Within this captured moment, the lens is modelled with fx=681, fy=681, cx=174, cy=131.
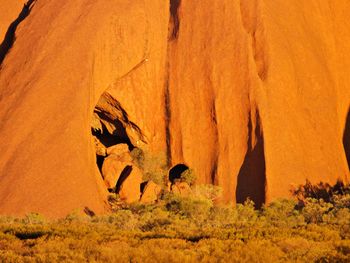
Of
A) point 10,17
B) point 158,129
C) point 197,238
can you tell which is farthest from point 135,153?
point 197,238

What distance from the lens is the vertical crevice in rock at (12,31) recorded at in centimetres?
2508

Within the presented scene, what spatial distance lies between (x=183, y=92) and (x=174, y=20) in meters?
3.18

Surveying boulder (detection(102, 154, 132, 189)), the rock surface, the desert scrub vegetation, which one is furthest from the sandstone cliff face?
the desert scrub vegetation

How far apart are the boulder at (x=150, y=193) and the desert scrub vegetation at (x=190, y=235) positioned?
1010mm

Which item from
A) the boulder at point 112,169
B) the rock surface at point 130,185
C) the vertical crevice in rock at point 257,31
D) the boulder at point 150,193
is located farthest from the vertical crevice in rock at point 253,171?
the boulder at point 112,169

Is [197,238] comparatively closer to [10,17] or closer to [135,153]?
[135,153]

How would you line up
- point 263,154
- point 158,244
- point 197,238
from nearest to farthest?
point 158,244, point 197,238, point 263,154

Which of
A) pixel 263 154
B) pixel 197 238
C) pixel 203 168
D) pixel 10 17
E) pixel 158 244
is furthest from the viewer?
pixel 10 17

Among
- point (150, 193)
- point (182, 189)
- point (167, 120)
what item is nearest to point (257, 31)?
point (167, 120)

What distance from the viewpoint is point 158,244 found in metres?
13.3

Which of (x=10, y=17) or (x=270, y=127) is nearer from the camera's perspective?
(x=270, y=127)

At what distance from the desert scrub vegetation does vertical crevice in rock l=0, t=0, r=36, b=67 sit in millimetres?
7503

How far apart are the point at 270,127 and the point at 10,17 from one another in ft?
35.9

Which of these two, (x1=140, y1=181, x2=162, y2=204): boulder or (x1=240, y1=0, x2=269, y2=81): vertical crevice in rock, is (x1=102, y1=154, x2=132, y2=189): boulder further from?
(x1=240, y1=0, x2=269, y2=81): vertical crevice in rock
